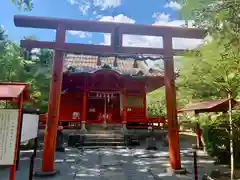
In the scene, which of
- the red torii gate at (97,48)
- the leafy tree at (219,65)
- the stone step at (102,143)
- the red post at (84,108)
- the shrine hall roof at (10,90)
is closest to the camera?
the shrine hall roof at (10,90)

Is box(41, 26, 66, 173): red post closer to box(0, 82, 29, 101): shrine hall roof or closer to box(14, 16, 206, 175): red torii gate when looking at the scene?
box(14, 16, 206, 175): red torii gate

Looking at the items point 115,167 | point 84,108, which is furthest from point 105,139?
point 115,167

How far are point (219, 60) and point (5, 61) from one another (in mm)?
7645

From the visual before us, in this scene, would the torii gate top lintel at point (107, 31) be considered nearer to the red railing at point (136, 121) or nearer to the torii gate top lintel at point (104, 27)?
the torii gate top lintel at point (104, 27)

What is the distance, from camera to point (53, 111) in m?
6.48

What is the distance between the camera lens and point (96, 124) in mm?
15547

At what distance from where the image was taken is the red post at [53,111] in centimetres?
635

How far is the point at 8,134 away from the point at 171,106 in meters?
4.59

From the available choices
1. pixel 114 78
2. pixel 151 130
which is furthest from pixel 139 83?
pixel 151 130

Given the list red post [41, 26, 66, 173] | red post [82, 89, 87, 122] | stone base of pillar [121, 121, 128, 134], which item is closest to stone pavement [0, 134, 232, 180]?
red post [41, 26, 66, 173]

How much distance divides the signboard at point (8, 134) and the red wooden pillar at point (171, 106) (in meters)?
4.42

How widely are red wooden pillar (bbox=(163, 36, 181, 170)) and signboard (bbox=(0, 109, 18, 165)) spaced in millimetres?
4419

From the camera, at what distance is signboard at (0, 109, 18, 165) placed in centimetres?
390

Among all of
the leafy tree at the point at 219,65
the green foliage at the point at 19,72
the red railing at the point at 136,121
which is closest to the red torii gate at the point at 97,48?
the green foliage at the point at 19,72
